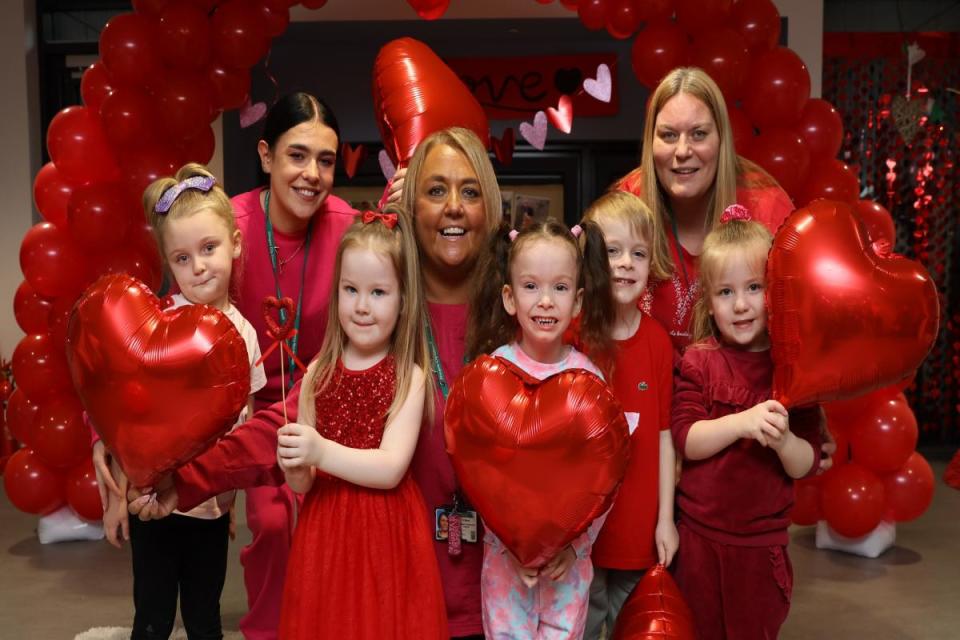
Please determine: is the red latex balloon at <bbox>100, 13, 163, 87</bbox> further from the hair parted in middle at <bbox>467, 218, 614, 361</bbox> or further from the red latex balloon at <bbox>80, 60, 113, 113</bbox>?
the hair parted in middle at <bbox>467, 218, 614, 361</bbox>

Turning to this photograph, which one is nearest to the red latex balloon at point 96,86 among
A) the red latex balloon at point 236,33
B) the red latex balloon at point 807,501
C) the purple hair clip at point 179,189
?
the red latex balloon at point 236,33

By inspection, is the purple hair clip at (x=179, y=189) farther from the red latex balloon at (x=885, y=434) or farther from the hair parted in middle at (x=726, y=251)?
the red latex balloon at (x=885, y=434)

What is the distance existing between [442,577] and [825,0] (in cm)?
516

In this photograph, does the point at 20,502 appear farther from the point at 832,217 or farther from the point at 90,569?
the point at 832,217

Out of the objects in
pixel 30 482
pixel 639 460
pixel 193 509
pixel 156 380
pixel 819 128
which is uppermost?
pixel 819 128

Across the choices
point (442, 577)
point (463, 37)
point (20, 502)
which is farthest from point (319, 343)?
point (463, 37)

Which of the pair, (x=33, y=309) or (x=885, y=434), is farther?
(x=33, y=309)

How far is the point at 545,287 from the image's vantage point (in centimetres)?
181

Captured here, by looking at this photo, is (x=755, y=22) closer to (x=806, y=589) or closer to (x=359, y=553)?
(x=806, y=589)

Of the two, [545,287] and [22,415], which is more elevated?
[545,287]

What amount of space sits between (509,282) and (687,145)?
0.61 meters

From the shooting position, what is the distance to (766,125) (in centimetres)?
372

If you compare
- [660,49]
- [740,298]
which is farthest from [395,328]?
[660,49]

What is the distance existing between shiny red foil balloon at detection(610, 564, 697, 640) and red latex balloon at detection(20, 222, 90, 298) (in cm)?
266
